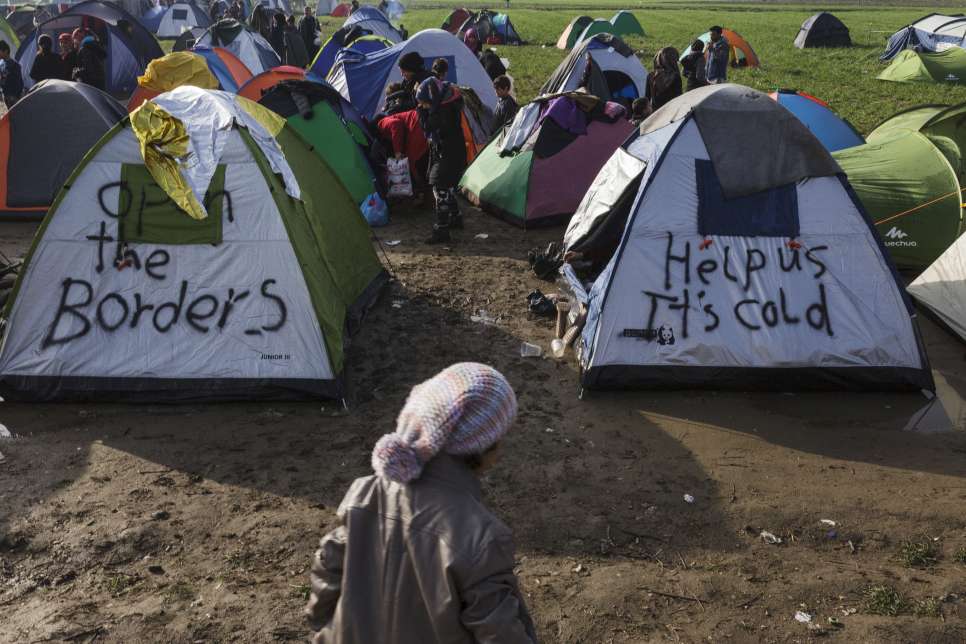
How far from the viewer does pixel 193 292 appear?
21.3 ft

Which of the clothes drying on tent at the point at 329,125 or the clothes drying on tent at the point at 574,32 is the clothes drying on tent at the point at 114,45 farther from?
the clothes drying on tent at the point at 574,32

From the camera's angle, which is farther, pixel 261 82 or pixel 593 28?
pixel 593 28

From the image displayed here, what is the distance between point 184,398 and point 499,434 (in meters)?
4.48

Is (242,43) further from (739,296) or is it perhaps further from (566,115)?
(739,296)

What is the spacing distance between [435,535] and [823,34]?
101 feet

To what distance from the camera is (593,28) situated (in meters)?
26.4

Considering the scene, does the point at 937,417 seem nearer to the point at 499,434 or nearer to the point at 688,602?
the point at 688,602

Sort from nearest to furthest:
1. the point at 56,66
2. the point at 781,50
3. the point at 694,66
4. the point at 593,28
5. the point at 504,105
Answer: the point at 504,105 < the point at 56,66 < the point at 694,66 < the point at 593,28 < the point at 781,50

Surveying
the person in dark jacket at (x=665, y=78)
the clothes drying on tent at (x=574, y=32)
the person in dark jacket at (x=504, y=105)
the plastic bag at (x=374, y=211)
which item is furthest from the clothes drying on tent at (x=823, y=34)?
the plastic bag at (x=374, y=211)

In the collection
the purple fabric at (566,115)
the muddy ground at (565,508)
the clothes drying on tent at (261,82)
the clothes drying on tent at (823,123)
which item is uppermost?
the clothes drying on tent at (261,82)

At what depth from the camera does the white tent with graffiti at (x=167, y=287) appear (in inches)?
254

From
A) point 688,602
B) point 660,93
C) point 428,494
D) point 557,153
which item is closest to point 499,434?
point 428,494

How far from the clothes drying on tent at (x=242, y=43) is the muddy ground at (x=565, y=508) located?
13143 millimetres

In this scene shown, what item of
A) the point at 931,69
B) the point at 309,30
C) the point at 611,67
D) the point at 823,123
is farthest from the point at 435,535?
the point at 931,69
